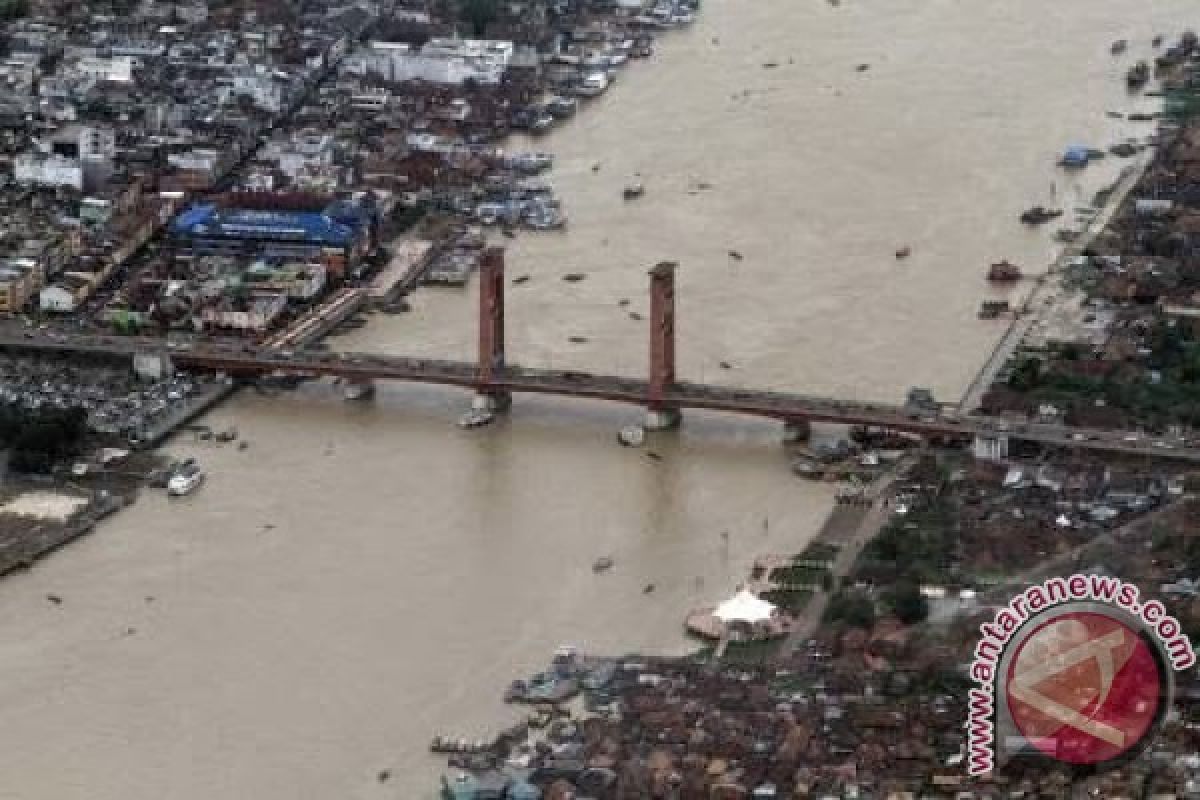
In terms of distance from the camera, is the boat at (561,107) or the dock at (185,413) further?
the boat at (561,107)

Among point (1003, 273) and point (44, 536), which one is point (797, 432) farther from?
point (44, 536)

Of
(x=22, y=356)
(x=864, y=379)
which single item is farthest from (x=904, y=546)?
(x=22, y=356)

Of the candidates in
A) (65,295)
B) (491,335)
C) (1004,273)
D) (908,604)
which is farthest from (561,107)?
(908,604)

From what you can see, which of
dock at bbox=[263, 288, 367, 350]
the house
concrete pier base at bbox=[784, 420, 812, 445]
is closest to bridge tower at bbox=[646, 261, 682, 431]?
concrete pier base at bbox=[784, 420, 812, 445]

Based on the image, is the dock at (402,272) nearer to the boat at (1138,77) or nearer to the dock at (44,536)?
the dock at (44,536)

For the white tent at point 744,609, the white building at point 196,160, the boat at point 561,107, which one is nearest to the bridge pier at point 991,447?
the white tent at point 744,609

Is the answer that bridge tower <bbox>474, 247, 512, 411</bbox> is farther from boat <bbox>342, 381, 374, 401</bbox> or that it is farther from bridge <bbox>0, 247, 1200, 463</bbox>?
boat <bbox>342, 381, 374, 401</bbox>

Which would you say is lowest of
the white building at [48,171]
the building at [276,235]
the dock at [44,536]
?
the dock at [44,536]
